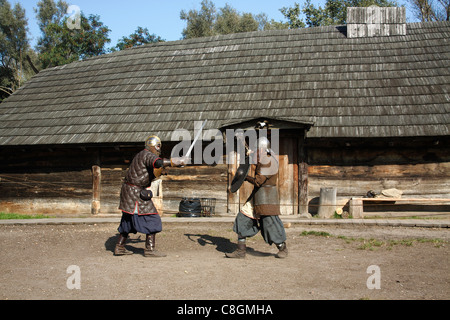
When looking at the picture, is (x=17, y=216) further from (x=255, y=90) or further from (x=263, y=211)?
(x=263, y=211)

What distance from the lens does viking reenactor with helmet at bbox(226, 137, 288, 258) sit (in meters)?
6.43

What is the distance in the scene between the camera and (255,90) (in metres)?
12.9

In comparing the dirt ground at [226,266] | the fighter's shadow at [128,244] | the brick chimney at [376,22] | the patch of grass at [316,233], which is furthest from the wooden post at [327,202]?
the brick chimney at [376,22]

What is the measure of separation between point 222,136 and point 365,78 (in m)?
4.42

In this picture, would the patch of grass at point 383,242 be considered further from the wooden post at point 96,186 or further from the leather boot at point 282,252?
the wooden post at point 96,186

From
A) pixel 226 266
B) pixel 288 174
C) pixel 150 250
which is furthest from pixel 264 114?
pixel 226 266

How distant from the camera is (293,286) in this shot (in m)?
4.85

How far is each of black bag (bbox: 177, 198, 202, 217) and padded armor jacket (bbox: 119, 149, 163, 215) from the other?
183 inches

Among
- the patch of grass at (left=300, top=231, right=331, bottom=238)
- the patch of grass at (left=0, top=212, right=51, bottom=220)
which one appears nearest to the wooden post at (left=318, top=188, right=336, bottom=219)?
the patch of grass at (left=300, top=231, right=331, bottom=238)

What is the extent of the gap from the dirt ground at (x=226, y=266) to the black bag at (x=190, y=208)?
7.27ft

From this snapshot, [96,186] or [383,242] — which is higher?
[96,186]

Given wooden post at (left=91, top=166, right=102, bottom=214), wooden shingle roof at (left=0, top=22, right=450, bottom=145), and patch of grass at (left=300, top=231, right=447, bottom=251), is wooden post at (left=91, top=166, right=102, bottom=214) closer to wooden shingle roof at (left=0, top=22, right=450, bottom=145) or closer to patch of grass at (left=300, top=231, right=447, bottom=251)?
wooden shingle roof at (left=0, top=22, right=450, bottom=145)

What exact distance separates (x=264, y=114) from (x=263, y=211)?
5.75 m
